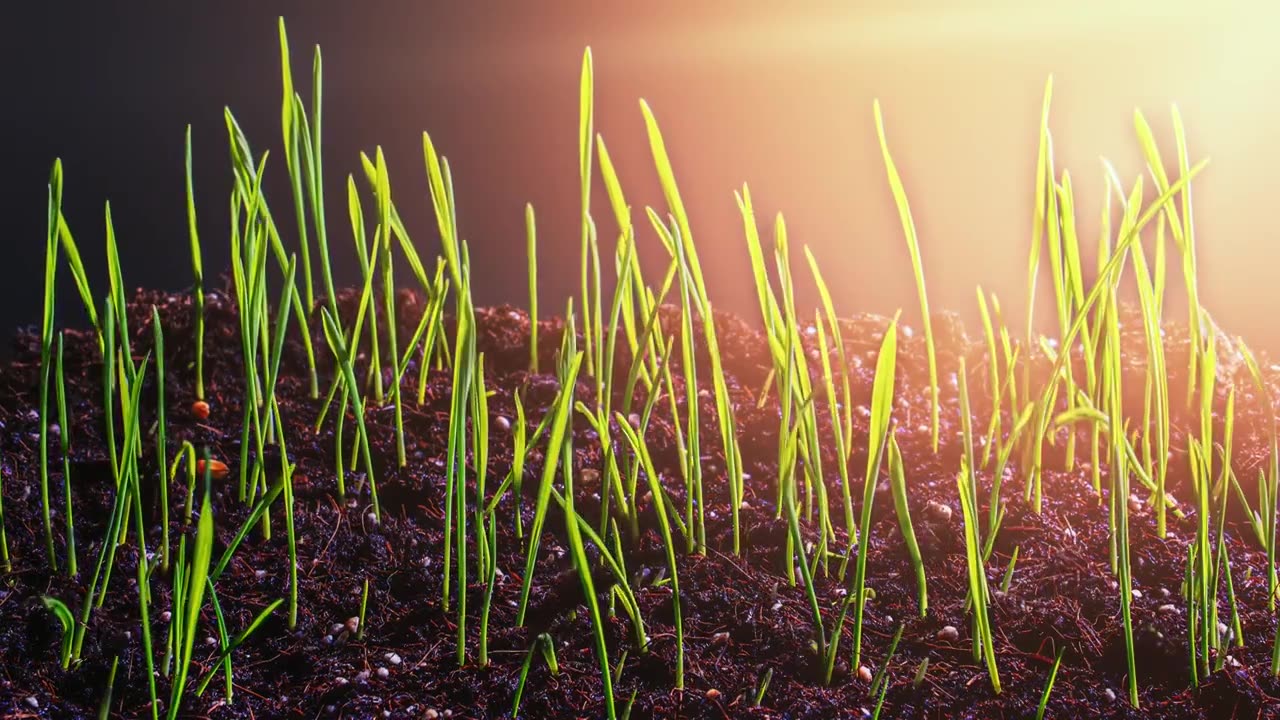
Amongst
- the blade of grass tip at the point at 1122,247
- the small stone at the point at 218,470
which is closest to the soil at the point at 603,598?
the small stone at the point at 218,470

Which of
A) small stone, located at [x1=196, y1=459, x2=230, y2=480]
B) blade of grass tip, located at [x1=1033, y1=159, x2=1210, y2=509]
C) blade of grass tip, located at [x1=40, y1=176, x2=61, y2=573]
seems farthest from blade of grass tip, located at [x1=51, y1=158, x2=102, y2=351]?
blade of grass tip, located at [x1=1033, y1=159, x2=1210, y2=509]

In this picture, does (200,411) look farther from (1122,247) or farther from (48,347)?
(1122,247)

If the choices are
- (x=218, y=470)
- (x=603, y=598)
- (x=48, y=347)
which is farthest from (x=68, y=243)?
(x=603, y=598)

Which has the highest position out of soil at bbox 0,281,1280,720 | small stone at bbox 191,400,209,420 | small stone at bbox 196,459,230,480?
small stone at bbox 191,400,209,420

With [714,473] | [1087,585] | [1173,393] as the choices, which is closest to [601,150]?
[714,473]

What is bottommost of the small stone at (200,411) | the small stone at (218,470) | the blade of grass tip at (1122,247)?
the small stone at (218,470)

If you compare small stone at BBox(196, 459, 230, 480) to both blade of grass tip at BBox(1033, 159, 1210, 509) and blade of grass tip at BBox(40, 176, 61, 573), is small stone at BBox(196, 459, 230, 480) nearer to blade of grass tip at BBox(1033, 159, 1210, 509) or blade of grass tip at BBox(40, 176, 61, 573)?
blade of grass tip at BBox(40, 176, 61, 573)

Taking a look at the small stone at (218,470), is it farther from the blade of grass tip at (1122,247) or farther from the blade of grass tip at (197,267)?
the blade of grass tip at (1122,247)

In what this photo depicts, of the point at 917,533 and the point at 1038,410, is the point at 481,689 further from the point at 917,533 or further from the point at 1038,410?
the point at 1038,410
